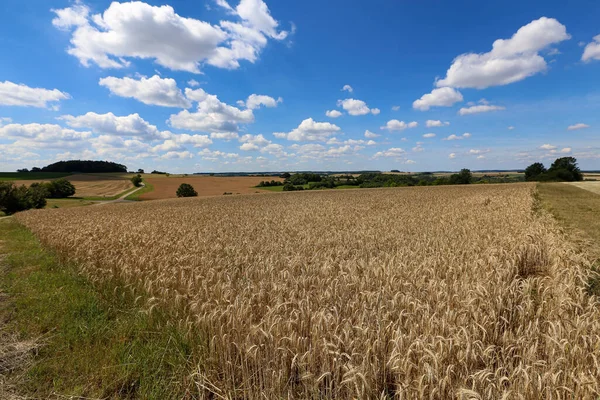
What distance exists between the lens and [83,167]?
455 feet

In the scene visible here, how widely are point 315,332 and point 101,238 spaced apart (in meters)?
11.4

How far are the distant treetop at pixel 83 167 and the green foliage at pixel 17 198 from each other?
86.9 meters

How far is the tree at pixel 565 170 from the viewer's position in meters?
94.1

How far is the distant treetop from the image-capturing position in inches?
5236

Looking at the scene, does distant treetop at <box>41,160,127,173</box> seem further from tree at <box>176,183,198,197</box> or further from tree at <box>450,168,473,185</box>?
tree at <box>450,168,473,185</box>

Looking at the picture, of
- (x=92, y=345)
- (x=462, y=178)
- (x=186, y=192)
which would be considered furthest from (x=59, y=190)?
(x=462, y=178)

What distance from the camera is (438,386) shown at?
2795 millimetres

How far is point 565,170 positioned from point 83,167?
20328cm

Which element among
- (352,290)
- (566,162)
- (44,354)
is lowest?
(44,354)

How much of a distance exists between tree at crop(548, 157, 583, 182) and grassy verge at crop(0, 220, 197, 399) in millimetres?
124968

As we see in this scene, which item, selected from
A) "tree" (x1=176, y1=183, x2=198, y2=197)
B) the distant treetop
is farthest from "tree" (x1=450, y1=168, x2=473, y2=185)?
the distant treetop

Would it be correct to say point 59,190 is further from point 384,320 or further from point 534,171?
Answer: point 534,171

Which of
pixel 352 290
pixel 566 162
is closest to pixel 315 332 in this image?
pixel 352 290

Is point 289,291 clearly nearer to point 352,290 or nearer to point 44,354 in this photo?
point 352,290
